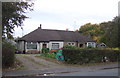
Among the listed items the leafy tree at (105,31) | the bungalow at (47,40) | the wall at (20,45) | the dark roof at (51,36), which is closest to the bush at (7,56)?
the leafy tree at (105,31)

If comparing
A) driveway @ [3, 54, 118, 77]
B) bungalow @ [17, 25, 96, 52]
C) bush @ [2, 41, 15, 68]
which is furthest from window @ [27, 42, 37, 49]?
bush @ [2, 41, 15, 68]

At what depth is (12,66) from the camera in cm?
1447

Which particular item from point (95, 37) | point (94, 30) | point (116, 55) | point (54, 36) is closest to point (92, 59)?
point (116, 55)

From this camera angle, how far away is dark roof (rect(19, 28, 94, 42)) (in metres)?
36.8

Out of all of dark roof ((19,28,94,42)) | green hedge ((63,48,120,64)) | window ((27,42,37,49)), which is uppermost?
dark roof ((19,28,94,42))

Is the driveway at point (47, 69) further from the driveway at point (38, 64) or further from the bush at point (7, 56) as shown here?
the bush at point (7, 56)

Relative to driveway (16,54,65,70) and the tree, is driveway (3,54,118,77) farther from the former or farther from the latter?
the tree

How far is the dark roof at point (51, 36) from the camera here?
121ft

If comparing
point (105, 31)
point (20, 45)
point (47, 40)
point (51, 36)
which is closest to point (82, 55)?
point (47, 40)

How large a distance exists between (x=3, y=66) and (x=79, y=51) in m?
7.63

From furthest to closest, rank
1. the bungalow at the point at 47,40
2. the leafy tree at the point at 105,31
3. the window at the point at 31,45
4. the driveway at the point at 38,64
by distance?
1. the bungalow at the point at 47,40
2. the window at the point at 31,45
3. the leafy tree at the point at 105,31
4. the driveway at the point at 38,64

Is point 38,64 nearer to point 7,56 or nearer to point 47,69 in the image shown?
point 47,69

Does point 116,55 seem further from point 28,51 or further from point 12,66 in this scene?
point 28,51

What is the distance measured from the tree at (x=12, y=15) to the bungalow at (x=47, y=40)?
64.6ft
